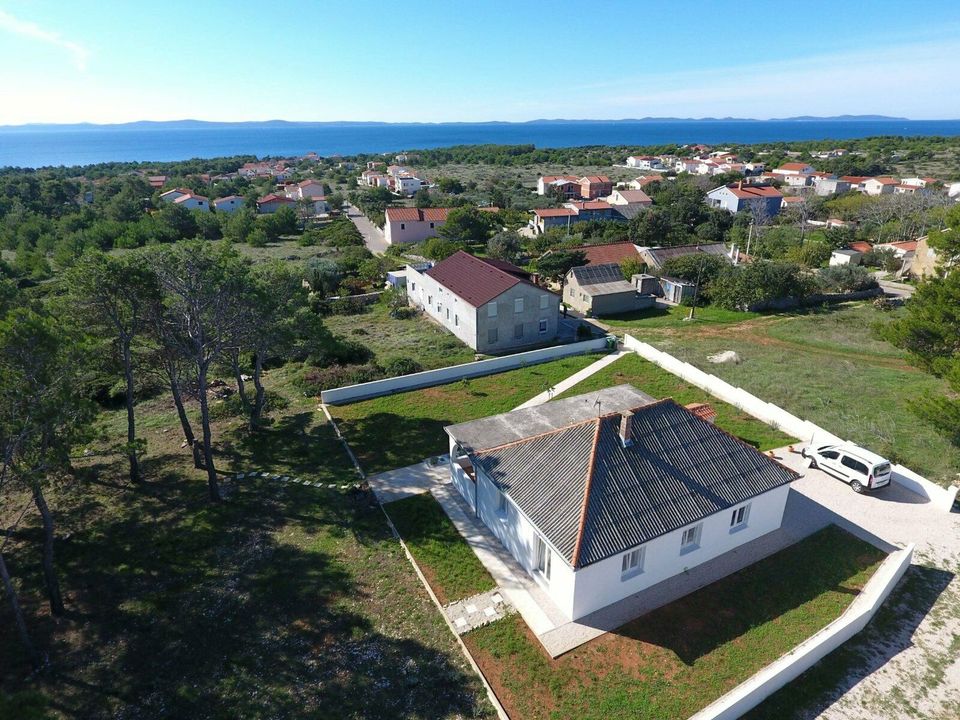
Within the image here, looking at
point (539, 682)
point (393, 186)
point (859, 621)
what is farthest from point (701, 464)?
point (393, 186)

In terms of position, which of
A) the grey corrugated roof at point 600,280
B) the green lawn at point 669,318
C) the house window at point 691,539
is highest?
the grey corrugated roof at point 600,280

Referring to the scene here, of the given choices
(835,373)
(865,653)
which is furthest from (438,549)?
(835,373)

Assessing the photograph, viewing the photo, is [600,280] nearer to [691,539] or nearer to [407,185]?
[691,539]

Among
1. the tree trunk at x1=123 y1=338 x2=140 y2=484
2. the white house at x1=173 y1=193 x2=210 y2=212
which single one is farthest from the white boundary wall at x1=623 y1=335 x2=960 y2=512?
the white house at x1=173 y1=193 x2=210 y2=212

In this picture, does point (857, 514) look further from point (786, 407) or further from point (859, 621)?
point (786, 407)

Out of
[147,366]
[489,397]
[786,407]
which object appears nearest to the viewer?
[147,366]

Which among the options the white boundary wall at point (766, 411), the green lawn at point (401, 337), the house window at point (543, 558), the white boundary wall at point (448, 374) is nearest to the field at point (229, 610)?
the house window at point (543, 558)

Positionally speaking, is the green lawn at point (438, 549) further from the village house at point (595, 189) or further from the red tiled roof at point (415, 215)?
the village house at point (595, 189)

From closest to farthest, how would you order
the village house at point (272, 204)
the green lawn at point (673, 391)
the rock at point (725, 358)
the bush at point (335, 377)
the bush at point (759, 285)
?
1. the green lawn at point (673, 391)
2. the bush at point (335, 377)
3. the rock at point (725, 358)
4. the bush at point (759, 285)
5. the village house at point (272, 204)
